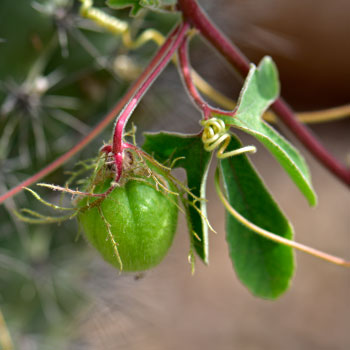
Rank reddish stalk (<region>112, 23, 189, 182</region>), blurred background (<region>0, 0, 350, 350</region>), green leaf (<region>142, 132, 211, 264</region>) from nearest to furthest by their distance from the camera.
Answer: reddish stalk (<region>112, 23, 189, 182</region>) → green leaf (<region>142, 132, 211, 264</region>) → blurred background (<region>0, 0, 350, 350</region>)

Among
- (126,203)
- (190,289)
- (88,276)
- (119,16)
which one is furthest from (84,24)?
(190,289)

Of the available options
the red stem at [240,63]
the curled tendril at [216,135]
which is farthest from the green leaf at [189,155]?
the red stem at [240,63]

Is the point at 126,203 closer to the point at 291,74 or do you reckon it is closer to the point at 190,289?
the point at 190,289

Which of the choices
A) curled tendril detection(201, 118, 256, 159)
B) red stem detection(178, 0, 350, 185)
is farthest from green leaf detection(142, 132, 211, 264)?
red stem detection(178, 0, 350, 185)

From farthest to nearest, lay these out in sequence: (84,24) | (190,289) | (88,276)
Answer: (190,289), (88,276), (84,24)

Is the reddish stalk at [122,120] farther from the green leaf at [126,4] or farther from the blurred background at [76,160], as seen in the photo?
the blurred background at [76,160]

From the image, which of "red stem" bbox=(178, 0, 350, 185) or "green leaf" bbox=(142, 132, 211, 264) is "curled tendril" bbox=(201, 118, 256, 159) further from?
"red stem" bbox=(178, 0, 350, 185)
